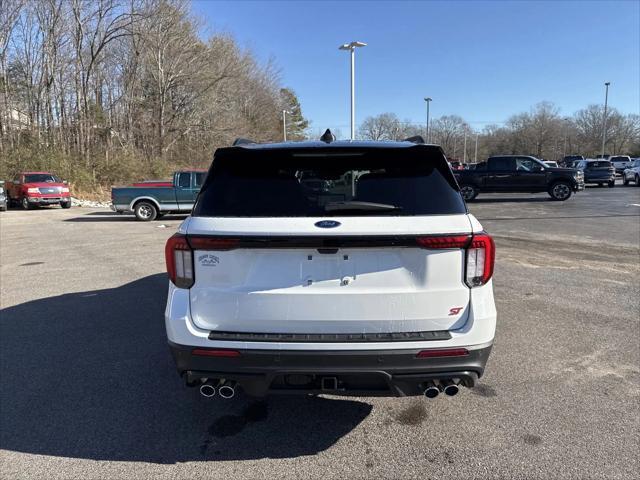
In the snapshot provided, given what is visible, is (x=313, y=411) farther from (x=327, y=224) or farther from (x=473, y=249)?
(x=473, y=249)

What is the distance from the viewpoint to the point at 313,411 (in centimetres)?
337

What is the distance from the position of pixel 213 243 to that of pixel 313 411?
159 centimetres

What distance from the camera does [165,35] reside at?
3538 centimetres

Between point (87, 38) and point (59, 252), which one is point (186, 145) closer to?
point (87, 38)

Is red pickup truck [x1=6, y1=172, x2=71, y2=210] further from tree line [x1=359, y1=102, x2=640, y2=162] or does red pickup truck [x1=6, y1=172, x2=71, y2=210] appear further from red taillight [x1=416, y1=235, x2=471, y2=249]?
tree line [x1=359, y1=102, x2=640, y2=162]

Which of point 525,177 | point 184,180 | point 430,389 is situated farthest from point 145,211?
point 525,177

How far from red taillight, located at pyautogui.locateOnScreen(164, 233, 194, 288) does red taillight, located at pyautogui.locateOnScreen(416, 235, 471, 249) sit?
1.30m

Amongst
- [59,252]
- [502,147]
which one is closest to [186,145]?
[59,252]

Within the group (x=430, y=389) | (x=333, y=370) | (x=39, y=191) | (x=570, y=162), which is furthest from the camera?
(x=570, y=162)

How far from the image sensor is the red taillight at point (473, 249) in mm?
2520

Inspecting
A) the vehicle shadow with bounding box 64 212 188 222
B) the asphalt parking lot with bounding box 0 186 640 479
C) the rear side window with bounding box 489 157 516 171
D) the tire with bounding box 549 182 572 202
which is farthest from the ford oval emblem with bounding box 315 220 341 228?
the tire with bounding box 549 182 572 202

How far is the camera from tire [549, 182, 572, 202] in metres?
22.0

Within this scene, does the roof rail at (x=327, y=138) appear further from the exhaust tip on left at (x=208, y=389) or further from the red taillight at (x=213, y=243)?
the exhaust tip on left at (x=208, y=389)

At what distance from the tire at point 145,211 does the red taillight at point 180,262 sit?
52.7 ft
